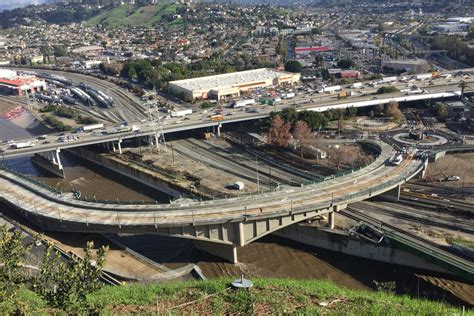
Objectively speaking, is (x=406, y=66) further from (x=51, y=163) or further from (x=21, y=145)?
(x=21, y=145)

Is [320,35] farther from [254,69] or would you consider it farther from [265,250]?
[265,250]

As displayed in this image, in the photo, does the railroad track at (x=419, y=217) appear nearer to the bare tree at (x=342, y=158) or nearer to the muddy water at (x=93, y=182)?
the bare tree at (x=342, y=158)

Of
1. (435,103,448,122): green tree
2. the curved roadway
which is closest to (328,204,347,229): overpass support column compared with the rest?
the curved roadway

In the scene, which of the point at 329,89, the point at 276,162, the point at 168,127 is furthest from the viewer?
the point at 329,89

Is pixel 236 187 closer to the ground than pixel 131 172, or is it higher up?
higher up

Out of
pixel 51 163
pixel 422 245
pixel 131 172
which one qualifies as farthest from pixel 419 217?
pixel 51 163

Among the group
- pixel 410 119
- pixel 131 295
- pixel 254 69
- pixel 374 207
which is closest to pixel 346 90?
pixel 410 119
